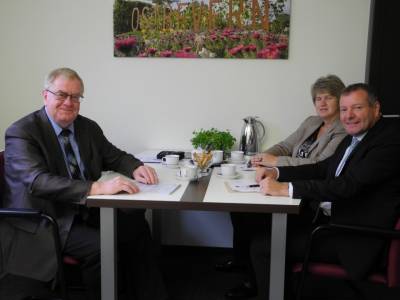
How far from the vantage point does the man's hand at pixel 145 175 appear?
6.26 feet

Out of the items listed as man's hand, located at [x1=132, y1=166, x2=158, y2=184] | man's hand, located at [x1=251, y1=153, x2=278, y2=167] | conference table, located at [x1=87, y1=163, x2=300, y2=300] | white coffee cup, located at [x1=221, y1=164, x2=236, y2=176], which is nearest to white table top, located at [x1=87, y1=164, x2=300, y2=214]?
conference table, located at [x1=87, y1=163, x2=300, y2=300]

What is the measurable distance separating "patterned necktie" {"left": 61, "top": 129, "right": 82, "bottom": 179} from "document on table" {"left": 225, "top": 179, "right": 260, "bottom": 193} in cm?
72

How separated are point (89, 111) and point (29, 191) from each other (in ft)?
4.94

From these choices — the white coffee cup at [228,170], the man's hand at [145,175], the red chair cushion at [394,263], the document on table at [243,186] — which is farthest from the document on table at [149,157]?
the red chair cushion at [394,263]

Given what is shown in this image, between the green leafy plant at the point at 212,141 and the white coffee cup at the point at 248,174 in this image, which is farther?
the green leafy plant at the point at 212,141

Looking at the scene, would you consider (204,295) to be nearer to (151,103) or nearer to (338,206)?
(338,206)

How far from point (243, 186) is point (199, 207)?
332 millimetres

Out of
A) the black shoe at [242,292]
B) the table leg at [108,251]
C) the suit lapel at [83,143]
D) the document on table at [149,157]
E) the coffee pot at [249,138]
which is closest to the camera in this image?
the table leg at [108,251]

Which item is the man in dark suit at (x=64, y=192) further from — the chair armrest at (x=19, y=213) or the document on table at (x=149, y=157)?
the document on table at (x=149, y=157)

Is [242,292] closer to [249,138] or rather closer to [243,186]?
[243,186]

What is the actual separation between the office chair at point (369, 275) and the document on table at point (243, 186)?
0.32m

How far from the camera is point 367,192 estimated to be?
170 centimetres

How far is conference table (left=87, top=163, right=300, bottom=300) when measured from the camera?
158 cm

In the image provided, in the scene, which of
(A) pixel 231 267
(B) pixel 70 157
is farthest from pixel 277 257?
(A) pixel 231 267
